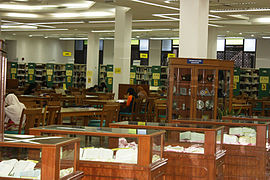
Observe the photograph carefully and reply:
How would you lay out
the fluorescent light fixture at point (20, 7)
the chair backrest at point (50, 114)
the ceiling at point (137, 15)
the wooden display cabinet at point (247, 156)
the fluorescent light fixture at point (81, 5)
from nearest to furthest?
the wooden display cabinet at point (247, 156)
the chair backrest at point (50, 114)
the ceiling at point (137, 15)
the fluorescent light fixture at point (81, 5)
the fluorescent light fixture at point (20, 7)

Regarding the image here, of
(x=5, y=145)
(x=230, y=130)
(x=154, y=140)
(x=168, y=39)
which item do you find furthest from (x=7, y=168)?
(x=168, y=39)

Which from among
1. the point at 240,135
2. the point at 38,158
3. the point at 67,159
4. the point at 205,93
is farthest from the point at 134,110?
the point at 38,158

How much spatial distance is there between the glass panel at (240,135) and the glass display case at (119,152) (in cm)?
188

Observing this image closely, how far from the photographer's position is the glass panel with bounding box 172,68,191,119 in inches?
391

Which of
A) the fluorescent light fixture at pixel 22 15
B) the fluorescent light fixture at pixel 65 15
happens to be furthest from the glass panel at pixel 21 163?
the fluorescent light fixture at pixel 22 15

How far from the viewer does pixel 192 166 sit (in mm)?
5242

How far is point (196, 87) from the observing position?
10.0 meters

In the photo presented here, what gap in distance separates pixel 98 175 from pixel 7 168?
107cm

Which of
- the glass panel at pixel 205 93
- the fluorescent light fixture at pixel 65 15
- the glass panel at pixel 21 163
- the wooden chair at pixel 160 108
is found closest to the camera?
the glass panel at pixel 21 163

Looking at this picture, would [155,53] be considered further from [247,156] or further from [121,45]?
[247,156]

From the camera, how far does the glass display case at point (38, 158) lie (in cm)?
330

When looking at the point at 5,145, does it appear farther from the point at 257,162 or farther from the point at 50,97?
the point at 50,97

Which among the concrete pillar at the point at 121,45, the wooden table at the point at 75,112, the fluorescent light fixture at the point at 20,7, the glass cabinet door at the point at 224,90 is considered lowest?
the wooden table at the point at 75,112

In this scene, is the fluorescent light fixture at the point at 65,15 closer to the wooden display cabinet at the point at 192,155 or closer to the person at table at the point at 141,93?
the person at table at the point at 141,93
